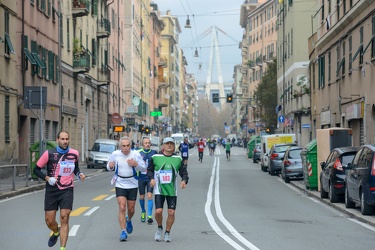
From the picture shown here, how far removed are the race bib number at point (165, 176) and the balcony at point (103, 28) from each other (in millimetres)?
46796

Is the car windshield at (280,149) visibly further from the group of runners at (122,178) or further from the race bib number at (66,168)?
the race bib number at (66,168)

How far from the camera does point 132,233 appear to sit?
13.8 meters

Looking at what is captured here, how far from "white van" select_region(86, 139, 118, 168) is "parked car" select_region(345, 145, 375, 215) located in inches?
1090

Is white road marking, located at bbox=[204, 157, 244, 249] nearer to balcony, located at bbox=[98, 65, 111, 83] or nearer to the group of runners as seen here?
the group of runners

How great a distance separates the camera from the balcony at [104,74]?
2331 inches

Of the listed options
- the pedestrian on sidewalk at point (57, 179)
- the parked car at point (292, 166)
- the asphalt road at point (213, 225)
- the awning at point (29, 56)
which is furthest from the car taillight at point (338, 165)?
the awning at point (29, 56)

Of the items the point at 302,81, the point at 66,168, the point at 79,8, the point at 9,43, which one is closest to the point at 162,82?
the point at 302,81

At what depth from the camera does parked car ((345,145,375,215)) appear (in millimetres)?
16766

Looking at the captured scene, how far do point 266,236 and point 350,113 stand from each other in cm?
2176

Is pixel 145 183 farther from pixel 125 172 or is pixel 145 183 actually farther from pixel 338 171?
pixel 338 171

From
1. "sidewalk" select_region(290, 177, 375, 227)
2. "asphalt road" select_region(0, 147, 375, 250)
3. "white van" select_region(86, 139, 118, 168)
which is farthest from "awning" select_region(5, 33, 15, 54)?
"sidewalk" select_region(290, 177, 375, 227)

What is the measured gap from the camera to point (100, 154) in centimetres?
4578

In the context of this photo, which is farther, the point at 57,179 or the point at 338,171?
the point at 338,171

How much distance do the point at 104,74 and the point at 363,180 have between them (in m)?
45.0
